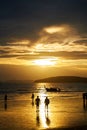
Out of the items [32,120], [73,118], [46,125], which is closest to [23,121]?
[32,120]

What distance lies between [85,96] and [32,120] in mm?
26360

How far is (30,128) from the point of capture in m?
33.6

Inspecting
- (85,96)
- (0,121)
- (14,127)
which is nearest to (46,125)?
(14,127)

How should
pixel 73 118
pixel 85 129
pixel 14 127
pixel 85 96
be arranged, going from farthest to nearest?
pixel 85 96
pixel 73 118
pixel 14 127
pixel 85 129

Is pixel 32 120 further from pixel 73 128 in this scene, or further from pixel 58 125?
pixel 73 128

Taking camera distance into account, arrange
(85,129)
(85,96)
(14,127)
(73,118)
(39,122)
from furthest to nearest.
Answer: (85,96) → (73,118) → (39,122) → (14,127) → (85,129)

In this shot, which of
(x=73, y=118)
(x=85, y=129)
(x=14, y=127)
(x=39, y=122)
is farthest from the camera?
(x=73, y=118)

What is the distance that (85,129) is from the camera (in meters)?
32.2

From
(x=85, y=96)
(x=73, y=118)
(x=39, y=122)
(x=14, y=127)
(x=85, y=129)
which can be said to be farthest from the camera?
(x=85, y=96)

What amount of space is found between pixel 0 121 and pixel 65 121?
7789 millimetres

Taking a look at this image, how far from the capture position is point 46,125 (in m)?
36.1

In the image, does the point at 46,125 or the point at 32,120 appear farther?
the point at 32,120

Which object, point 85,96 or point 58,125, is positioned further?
point 85,96

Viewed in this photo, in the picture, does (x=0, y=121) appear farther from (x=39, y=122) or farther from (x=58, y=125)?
(x=58, y=125)
